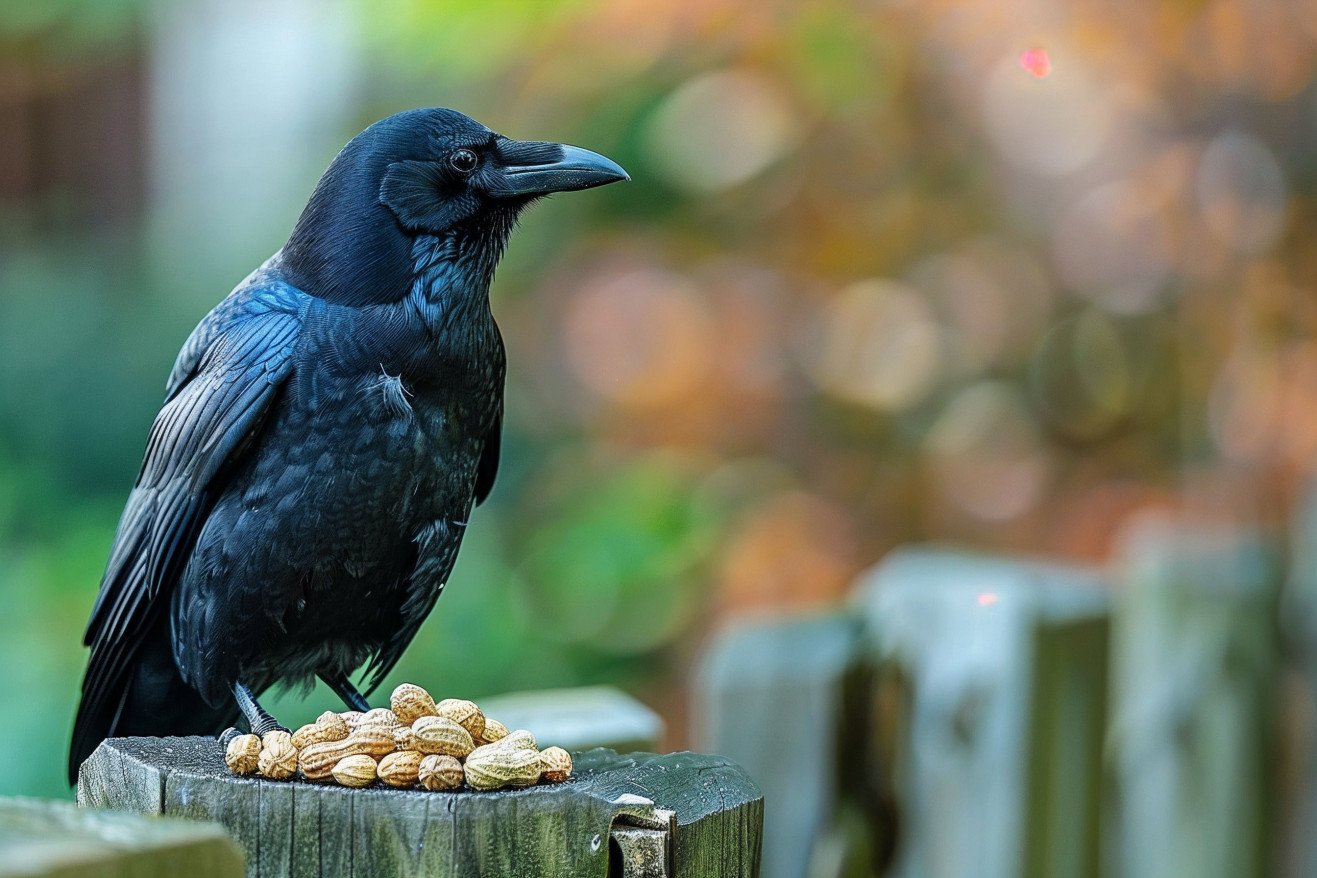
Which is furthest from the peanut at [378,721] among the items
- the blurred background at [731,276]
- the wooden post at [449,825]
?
the blurred background at [731,276]

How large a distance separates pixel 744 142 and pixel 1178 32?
75.7 inches

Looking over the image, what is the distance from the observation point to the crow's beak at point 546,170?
6.20 ft

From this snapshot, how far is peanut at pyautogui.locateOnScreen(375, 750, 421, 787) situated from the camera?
1.41 m

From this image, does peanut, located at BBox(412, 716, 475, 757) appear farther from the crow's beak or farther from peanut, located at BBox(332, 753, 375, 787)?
the crow's beak

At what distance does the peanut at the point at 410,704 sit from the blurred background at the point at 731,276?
3064 mm

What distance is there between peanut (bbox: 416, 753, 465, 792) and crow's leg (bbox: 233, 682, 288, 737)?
0.42 metres

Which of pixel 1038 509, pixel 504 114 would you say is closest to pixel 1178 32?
pixel 1038 509

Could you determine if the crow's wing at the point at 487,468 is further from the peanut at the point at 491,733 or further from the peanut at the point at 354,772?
the peanut at the point at 354,772

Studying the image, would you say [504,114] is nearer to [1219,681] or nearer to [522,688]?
[522,688]

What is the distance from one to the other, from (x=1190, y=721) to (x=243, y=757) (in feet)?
7.82

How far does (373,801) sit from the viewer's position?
1.34 m

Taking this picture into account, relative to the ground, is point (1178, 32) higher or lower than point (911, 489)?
higher

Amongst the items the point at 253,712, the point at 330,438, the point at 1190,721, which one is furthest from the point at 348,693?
the point at 1190,721

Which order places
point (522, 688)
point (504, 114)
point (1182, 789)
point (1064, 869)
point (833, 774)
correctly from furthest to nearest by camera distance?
point (504, 114) < point (522, 688) < point (1182, 789) < point (1064, 869) < point (833, 774)
